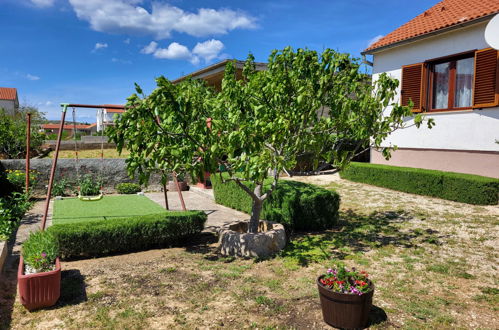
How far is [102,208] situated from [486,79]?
514 inches

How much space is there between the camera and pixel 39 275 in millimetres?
4777

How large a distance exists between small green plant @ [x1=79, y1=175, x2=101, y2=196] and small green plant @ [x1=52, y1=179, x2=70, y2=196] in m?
0.55

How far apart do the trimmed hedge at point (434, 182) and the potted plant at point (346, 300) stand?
4.65 metres

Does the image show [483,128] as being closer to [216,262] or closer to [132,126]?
[216,262]

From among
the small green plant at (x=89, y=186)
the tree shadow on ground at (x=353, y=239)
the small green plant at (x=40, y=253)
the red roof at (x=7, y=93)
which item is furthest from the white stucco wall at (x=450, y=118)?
the red roof at (x=7, y=93)

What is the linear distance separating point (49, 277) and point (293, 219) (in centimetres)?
539

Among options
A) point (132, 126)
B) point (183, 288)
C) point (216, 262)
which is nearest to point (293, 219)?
point (216, 262)

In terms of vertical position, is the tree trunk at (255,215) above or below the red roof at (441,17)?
below

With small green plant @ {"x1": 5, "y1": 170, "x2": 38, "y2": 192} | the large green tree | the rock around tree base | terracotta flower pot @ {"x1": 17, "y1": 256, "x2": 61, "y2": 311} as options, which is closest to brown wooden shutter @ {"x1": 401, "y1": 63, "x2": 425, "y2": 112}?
the large green tree

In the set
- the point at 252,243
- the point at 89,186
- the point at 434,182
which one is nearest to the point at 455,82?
the point at 434,182

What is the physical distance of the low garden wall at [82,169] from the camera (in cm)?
1382

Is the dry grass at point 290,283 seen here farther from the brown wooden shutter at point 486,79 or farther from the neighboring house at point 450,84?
the brown wooden shutter at point 486,79

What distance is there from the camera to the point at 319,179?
16.2m

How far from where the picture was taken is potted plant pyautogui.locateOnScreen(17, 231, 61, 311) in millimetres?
4750
